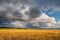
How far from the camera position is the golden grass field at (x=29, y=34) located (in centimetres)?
314

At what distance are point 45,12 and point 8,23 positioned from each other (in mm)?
686

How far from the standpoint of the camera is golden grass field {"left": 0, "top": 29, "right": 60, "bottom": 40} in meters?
3.14

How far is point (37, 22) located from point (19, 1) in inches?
19.5

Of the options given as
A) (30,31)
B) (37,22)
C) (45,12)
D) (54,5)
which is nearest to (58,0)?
(54,5)

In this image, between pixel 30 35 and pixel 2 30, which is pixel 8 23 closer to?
pixel 2 30

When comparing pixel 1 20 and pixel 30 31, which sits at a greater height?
pixel 1 20

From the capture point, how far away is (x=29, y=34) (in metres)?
3.14

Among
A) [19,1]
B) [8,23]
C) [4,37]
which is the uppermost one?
[19,1]

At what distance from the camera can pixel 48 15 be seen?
3230mm

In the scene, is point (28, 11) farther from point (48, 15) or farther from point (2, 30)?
point (2, 30)

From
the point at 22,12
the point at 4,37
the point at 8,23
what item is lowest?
the point at 4,37

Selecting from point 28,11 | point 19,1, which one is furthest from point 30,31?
point 19,1

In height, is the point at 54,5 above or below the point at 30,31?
above

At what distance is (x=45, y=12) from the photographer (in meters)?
3.23
